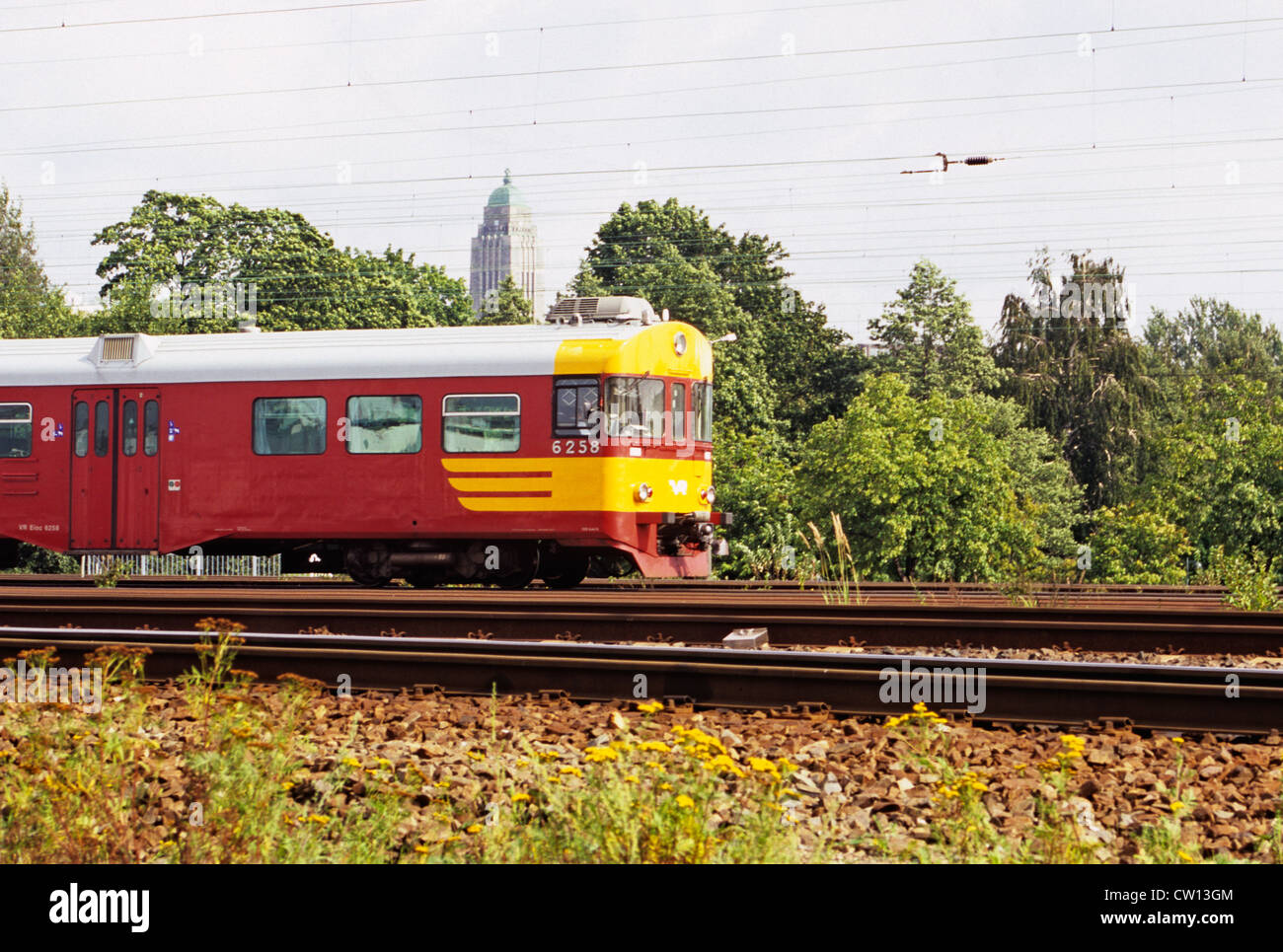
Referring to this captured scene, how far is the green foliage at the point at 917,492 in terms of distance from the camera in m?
28.1

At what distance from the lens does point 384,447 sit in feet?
51.5

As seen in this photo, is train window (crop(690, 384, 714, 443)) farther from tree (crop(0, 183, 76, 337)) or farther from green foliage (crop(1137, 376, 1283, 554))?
tree (crop(0, 183, 76, 337))

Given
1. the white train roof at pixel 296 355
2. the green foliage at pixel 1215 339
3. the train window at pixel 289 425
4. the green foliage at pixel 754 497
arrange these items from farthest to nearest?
1. the green foliage at pixel 1215 339
2. the green foliage at pixel 754 497
3. the train window at pixel 289 425
4. the white train roof at pixel 296 355

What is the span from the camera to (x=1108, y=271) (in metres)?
46.2

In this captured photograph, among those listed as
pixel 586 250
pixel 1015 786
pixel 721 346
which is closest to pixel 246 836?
pixel 1015 786

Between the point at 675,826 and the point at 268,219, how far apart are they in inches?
1843

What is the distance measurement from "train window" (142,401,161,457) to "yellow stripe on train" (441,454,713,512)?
3.90m

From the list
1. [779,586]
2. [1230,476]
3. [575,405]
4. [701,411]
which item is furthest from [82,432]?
[1230,476]

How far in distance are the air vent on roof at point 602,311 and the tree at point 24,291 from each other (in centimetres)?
3837

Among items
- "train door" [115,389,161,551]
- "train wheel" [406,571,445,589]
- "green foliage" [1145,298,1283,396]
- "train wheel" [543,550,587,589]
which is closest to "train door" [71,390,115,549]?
"train door" [115,389,161,551]

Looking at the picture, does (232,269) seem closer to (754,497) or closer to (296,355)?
(754,497)

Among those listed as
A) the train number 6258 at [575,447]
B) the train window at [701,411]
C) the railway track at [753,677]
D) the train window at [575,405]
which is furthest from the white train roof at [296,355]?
the railway track at [753,677]

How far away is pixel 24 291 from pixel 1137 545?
51276mm

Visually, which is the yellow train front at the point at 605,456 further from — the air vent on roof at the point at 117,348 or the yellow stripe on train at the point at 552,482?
the air vent on roof at the point at 117,348
